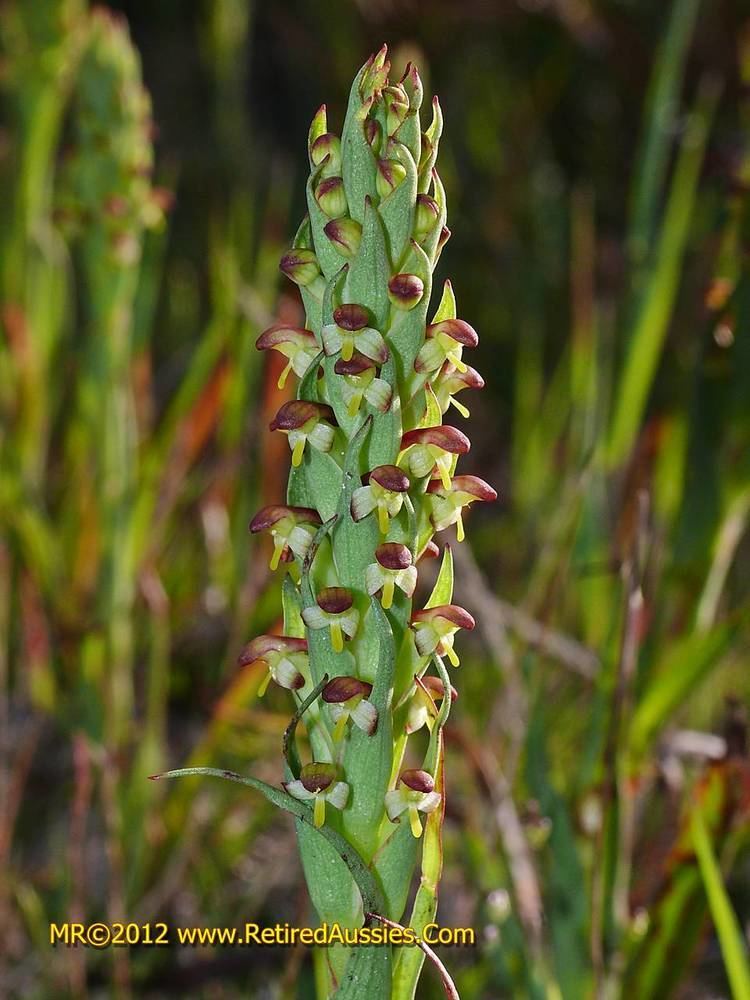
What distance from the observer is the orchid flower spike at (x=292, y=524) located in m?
0.86

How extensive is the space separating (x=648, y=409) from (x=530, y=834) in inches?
59.3

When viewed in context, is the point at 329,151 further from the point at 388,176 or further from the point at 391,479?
the point at 391,479

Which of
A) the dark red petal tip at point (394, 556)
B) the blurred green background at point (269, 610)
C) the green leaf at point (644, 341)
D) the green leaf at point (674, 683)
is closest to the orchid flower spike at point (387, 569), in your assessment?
the dark red petal tip at point (394, 556)

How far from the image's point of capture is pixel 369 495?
796 mm

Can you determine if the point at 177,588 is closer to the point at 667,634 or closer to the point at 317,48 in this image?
the point at 667,634

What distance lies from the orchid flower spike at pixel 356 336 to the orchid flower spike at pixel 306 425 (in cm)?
6

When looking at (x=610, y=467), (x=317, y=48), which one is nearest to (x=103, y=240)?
(x=610, y=467)

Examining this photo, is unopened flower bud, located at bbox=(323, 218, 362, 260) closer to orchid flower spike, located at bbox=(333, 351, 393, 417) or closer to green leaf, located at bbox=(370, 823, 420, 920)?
orchid flower spike, located at bbox=(333, 351, 393, 417)

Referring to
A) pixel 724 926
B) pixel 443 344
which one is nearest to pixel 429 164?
pixel 443 344

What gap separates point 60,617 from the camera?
2277mm

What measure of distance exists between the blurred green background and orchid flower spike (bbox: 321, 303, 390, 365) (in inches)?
22.4

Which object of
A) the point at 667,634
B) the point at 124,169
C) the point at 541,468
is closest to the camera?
the point at 667,634

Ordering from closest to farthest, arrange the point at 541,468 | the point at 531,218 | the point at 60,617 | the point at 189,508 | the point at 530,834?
the point at 530,834 → the point at 60,617 → the point at 541,468 → the point at 189,508 → the point at 531,218

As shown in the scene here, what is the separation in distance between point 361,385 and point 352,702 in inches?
9.6
